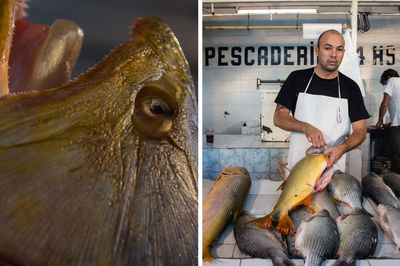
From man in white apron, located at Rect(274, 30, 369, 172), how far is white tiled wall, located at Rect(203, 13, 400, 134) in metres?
0.08

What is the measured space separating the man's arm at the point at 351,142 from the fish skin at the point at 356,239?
1.11ft

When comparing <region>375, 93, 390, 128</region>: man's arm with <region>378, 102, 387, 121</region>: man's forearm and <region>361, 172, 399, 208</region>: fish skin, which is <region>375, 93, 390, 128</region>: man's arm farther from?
<region>361, 172, 399, 208</region>: fish skin

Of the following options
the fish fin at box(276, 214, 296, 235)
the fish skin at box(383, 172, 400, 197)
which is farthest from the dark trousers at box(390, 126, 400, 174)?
the fish fin at box(276, 214, 296, 235)

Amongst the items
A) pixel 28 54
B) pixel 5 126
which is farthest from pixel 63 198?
pixel 28 54

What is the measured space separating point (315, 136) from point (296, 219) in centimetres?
47

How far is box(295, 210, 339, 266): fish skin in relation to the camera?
1938 millimetres

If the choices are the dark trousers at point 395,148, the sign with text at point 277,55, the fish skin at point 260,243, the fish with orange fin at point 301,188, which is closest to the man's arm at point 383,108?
the dark trousers at point 395,148

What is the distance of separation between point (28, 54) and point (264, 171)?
1.57m

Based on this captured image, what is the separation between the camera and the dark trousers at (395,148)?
2.23m

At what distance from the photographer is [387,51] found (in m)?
2.28

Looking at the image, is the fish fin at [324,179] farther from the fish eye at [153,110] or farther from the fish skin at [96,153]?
the fish eye at [153,110]

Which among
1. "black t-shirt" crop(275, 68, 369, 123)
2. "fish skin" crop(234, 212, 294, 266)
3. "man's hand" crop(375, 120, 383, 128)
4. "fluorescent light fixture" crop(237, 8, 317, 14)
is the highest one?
"fluorescent light fixture" crop(237, 8, 317, 14)

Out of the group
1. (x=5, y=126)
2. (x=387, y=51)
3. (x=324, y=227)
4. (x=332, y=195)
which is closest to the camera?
(x=5, y=126)

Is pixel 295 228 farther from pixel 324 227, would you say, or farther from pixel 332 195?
pixel 332 195
